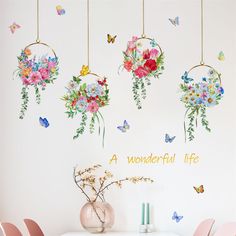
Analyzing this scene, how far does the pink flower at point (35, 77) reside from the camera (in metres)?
4.36

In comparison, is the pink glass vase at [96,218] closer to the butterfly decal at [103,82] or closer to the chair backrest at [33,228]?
the chair backrest at [33,228]

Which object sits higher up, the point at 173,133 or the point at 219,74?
the point at 219,74

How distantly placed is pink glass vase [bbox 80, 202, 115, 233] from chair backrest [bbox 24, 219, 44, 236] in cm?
30

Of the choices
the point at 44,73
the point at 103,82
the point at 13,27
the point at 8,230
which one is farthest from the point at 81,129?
the point at 8,230

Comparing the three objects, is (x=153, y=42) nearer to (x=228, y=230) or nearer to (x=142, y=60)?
(x=142, y=60)

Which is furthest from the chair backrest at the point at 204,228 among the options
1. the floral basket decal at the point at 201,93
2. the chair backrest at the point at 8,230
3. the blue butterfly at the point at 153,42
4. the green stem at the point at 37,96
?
the green stem at the point at 37,96

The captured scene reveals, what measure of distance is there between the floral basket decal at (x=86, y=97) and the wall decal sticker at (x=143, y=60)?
0.22 m

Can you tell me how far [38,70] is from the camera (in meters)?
4.37

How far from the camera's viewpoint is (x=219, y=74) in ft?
14.2

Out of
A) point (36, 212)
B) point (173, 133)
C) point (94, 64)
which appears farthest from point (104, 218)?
point (94, 64)

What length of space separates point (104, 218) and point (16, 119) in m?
Answer: 0.98

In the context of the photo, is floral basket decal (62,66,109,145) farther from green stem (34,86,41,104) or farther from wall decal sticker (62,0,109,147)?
green stem (34,86,41,104)

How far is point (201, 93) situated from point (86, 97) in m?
0.85

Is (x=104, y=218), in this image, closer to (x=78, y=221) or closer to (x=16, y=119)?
(x=78, y=221)
